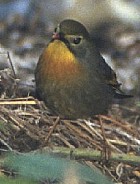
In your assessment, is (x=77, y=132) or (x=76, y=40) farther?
(x=77, y=132)

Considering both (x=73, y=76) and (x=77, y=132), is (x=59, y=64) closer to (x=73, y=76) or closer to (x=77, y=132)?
(x=73, y=76)

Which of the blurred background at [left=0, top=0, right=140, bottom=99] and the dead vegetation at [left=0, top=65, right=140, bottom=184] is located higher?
the blurred background at [left=0, top=0, right=140, bottom=99]

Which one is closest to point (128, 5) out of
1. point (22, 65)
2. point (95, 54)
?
point (95, 54)

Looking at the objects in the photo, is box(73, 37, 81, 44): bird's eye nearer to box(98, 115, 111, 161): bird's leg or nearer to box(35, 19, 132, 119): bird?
box(35, 19, 132, 119): bird

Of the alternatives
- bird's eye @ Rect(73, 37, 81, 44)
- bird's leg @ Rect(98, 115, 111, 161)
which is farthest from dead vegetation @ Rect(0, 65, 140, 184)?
bird's eye @ Rect(73, 37, 81, 44)

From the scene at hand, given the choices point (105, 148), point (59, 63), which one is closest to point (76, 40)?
point (59, 63)

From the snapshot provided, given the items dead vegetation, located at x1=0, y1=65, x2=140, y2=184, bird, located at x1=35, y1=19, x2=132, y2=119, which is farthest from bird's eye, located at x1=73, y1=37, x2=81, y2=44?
dead vegetation, located at x1=0, y1=65, x2=140, y2=184

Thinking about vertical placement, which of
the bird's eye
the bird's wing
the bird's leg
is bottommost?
the bird's leg
